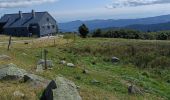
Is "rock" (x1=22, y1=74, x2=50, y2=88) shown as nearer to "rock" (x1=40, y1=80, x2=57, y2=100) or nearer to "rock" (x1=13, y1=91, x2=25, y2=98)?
"rock" (x1=13, y1=91, x2=25, y2=98)

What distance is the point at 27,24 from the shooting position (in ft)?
324

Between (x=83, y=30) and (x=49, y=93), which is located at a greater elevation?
(x=49, y=93)

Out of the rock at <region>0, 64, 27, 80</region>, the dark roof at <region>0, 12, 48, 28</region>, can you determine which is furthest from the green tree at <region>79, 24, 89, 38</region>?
the rock at <region>0, 64, 27, 80</region>

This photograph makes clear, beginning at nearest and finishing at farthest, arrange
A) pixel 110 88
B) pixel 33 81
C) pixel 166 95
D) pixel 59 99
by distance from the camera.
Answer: pixel 59 99 < pixel 33 81 < pixel 110 88 < pixel 166 95

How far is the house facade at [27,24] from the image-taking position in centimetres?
9894

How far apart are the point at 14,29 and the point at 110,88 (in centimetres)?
7832

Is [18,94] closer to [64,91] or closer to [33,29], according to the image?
[64,91]

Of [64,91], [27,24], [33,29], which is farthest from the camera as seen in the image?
[33,29]

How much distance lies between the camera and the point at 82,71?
2936cm

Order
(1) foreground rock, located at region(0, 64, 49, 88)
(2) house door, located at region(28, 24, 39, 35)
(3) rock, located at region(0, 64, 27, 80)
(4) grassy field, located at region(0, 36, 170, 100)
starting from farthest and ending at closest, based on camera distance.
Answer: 1. (2) house door, located at region(28, 24, 39, 35)
2. (4) grassy field, located at region(0, 36, 170, 100)
3. (3) rock, located at region(0, 64, 27, 80)
4. (1) foreground rock, located at region(0, 64, 49, 88)

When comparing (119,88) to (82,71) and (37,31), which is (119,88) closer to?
(82,71)

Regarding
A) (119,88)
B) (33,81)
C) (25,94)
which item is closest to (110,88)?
(119,88)

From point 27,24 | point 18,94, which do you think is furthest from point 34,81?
point 27,24

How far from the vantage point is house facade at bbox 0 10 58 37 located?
98.9m
